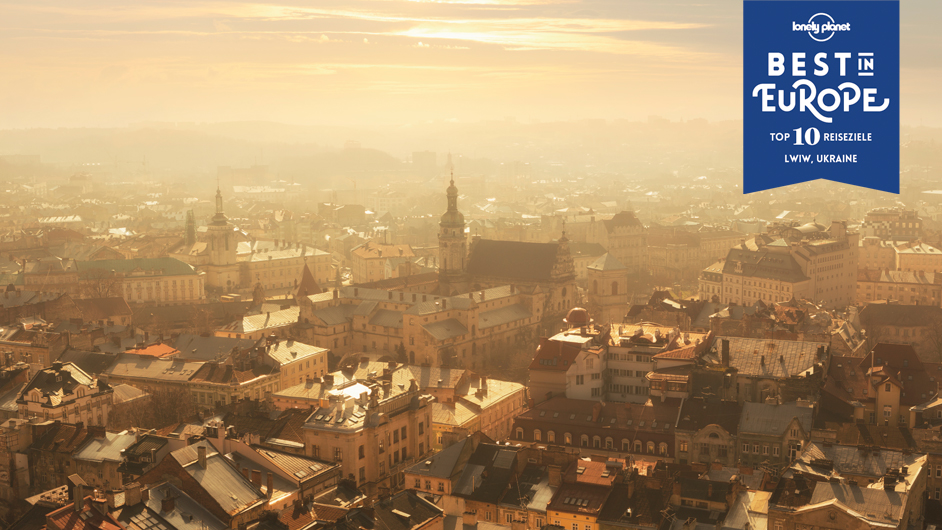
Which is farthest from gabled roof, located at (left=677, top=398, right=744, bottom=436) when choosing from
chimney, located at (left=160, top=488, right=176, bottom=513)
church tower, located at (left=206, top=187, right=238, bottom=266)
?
church tower, located at (left=206, top=187, right=238, bottom=266)

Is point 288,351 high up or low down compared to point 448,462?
up

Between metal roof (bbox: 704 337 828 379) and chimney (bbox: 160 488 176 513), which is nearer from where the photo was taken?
chimney (bbox: 160 488 176 513)

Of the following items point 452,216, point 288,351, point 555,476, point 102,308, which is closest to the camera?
point 555,476

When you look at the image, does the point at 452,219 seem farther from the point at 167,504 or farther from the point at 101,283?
the point at 167,504

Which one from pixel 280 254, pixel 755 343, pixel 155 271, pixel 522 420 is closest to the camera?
pixel 522 420

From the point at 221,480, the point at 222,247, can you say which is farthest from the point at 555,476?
the point at 222,247

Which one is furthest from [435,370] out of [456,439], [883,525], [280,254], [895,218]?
[895,218]

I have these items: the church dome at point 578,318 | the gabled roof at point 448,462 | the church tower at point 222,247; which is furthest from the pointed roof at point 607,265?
the gabled roof at point 448,462

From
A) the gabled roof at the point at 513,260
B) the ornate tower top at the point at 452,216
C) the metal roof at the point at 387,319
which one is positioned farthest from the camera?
the ornate tower top at the point at 452,216

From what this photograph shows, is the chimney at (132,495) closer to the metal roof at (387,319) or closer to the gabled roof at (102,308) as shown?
the metal roof at (387,319)

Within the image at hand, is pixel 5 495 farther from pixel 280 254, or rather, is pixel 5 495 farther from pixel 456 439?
pixel 280 254

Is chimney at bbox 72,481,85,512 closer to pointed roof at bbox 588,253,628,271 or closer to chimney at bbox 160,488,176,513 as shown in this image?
chimney at bbox 160,488,176,513
